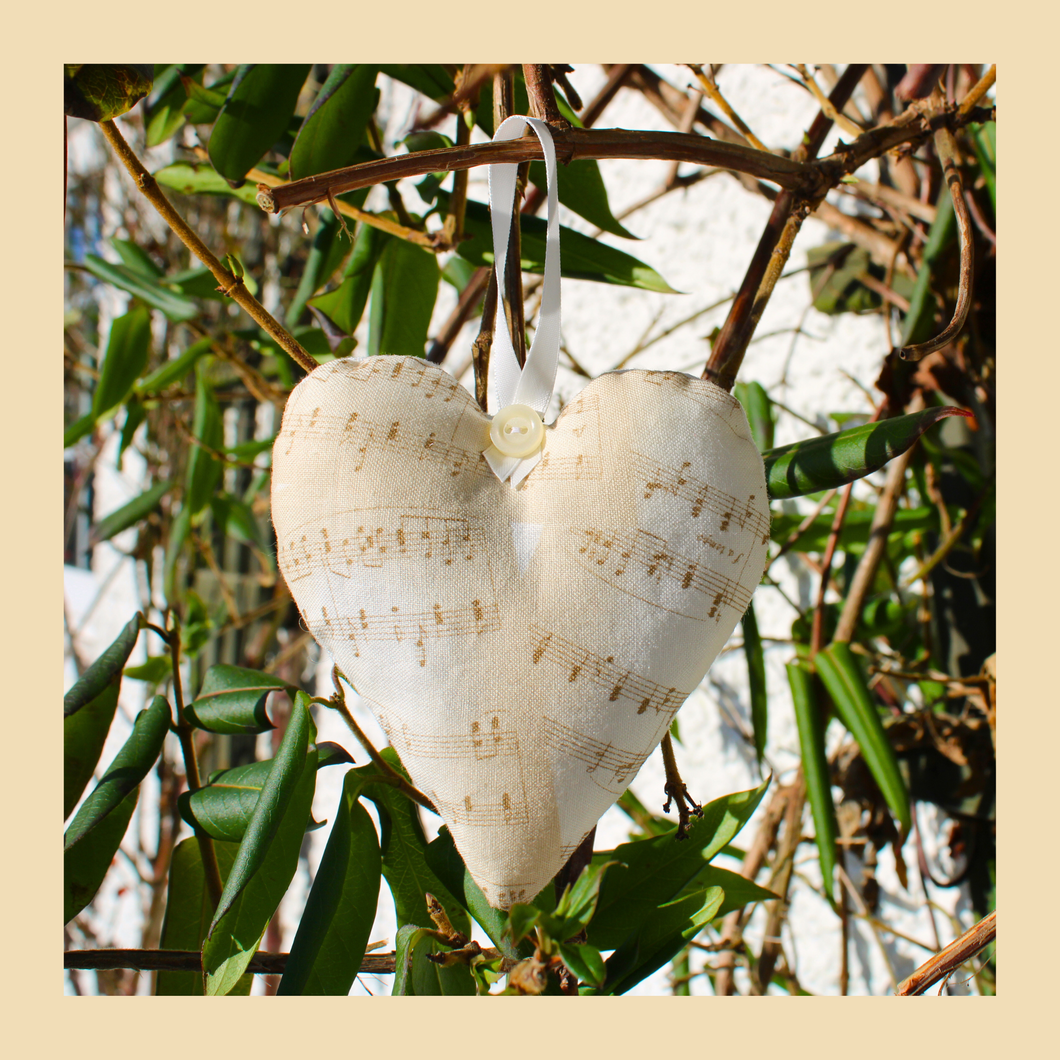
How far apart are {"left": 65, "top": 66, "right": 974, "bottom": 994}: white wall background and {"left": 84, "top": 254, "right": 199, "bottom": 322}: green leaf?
213mm

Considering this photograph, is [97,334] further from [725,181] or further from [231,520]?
[725,181]

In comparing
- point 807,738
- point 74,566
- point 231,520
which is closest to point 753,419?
point 807,738

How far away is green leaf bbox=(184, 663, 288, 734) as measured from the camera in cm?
39

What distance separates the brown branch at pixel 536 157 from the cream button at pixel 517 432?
3.3 inches

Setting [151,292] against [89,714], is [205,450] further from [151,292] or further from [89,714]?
[89,714]

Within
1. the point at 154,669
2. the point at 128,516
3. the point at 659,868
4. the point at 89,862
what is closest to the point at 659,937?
the point at 659,868

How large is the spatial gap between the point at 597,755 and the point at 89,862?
0.25 metres

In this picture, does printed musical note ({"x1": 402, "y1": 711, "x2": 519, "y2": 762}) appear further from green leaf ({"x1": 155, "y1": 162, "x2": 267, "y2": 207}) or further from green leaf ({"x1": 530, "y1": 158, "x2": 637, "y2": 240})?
green leaf ({"x1": 155, "y1": 162, "x2": 267, "y2": 207})

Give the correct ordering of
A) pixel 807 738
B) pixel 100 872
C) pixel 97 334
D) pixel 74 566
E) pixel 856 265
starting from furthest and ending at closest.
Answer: pixel 74 566, pixel 97 334, pixel 856 265, pixel 807 738, pixel 100 872

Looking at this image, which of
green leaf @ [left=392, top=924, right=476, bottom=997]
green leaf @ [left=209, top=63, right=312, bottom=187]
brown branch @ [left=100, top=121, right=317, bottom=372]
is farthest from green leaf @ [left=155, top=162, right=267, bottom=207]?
green leaf @ [left=392, top=924, right=476, bottom=997]

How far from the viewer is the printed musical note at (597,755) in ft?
0.91

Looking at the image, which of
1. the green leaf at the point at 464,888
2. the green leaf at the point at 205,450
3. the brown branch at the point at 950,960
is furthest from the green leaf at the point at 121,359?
the brown branch at the point at 950,960

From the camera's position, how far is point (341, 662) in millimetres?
299

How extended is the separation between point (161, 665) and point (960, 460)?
65cm
